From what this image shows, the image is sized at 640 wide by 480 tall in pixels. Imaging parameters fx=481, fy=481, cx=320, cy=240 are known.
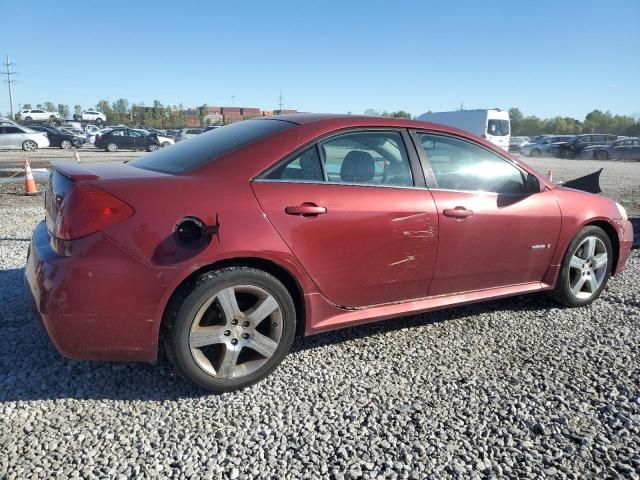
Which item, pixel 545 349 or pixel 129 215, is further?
pixel 545 349

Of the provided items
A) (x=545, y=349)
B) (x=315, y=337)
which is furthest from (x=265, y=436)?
(x=545, y=349)

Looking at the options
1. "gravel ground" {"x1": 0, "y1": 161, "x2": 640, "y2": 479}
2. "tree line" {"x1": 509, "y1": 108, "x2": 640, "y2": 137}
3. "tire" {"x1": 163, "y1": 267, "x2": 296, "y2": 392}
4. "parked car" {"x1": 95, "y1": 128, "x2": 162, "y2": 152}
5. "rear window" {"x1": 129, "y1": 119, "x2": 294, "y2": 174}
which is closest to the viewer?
"gravel ground" {"x1": 0, "y1": 161, "x2": 640, "y2": 479}

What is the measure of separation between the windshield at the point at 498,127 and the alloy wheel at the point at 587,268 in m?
20.3

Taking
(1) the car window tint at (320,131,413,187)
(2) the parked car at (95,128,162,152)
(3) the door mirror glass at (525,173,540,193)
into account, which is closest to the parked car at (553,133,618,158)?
(2) the parked car at (95,128,162,152)

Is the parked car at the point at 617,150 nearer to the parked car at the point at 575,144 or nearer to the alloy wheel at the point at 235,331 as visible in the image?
the parked car at the point at 575,144

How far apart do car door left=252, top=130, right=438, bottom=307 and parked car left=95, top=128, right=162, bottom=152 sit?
1096 inches

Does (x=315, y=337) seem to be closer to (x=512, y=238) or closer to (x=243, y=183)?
(x=243, y=183)

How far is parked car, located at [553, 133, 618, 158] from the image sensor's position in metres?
32.0

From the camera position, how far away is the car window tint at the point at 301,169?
2750mm

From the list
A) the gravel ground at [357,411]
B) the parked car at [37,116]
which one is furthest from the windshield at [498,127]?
the parked car at [37,116]

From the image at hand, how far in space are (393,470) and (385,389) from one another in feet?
2.15

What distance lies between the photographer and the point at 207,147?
9.80ft

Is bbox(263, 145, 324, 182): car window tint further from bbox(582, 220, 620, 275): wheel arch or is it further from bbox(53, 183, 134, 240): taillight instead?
bbox(582, 220, 620, 275): wheel arch

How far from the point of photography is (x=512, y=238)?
345 centimetres
